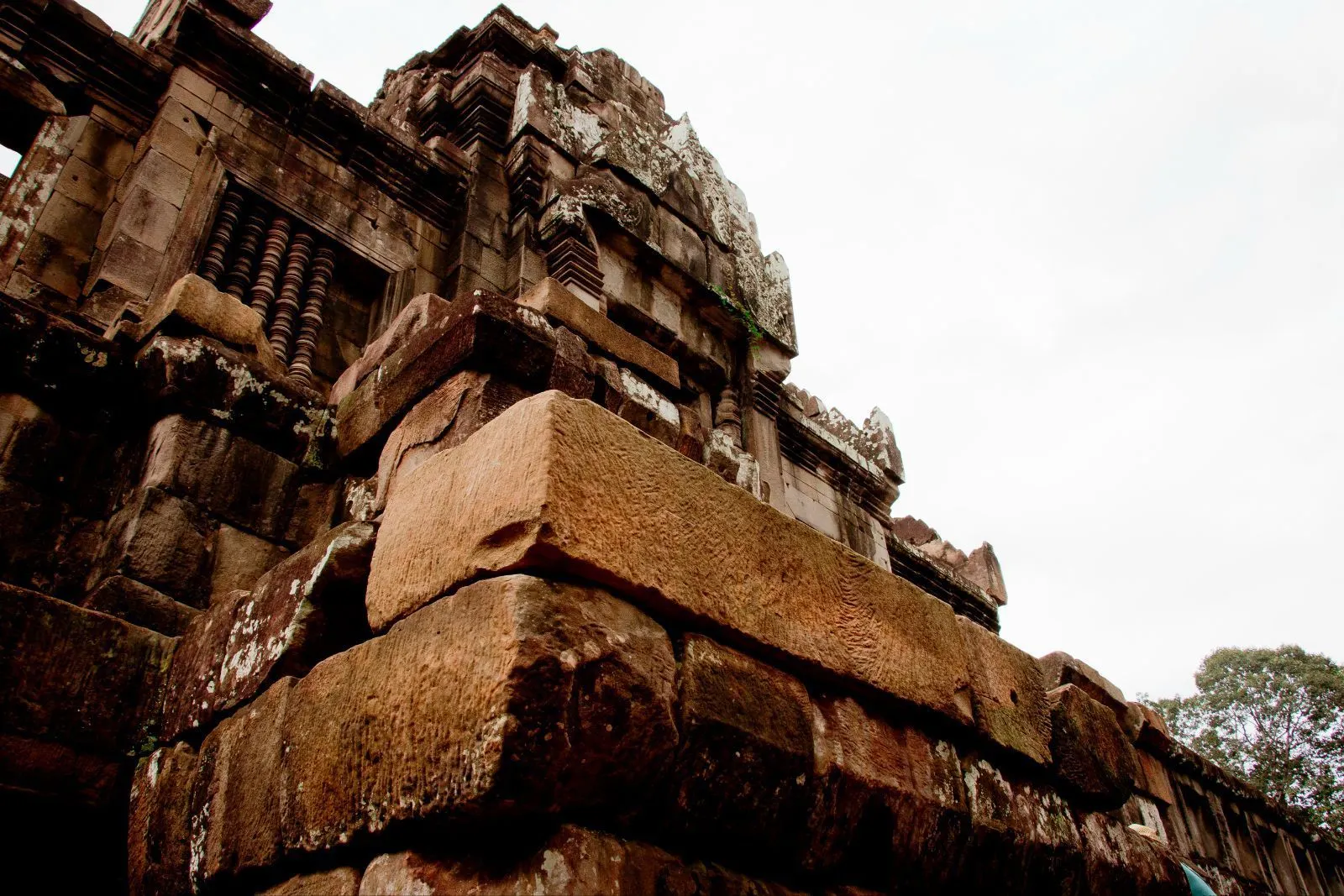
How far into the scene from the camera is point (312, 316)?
551 cm

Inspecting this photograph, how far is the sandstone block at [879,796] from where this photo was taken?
223 cm

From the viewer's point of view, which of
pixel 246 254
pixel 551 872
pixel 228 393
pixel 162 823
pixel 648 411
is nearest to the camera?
pixel 551 872

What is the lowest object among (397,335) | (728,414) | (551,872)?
(551,872)

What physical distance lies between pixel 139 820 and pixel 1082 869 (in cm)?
277

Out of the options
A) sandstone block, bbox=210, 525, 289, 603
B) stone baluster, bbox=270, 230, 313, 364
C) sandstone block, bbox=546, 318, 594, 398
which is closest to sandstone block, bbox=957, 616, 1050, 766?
sandstone block, bbox=546, 318, 594, 398

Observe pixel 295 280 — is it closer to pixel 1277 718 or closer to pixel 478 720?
pixel 478 720

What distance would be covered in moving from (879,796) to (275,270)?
458cm

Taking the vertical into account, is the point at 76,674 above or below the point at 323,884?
above

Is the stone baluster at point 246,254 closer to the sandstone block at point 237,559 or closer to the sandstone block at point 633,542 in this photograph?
the sandstone block at point 237,559

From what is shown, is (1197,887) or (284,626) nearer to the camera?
(284,626)

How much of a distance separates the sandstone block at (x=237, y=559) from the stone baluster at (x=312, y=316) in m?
2.02

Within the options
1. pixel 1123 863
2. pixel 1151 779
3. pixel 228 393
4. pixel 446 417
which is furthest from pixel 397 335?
pixel 1151 779

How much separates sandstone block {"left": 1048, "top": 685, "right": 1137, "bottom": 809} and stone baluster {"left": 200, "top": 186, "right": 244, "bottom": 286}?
4.54m

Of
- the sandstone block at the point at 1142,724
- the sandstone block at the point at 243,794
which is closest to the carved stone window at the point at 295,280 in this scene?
the sandstone block at the point at 243,794
